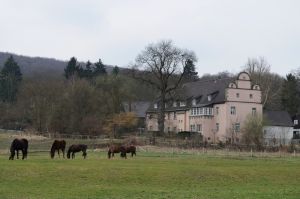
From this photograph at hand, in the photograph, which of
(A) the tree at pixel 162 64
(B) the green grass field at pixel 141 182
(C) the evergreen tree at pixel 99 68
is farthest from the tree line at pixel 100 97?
(B) the green grass field at pixel 141 182

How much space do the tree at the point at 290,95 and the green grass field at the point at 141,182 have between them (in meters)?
78.3

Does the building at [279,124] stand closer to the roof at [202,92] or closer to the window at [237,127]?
the window at [237,127]

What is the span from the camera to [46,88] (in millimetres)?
103438

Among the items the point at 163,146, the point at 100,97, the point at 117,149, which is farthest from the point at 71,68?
the point at 117,149

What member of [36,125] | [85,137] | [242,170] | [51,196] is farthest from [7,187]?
[36,125]

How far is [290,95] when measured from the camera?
118188 mm

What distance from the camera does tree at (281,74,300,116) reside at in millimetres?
115562

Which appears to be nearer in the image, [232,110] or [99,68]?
[232,110]

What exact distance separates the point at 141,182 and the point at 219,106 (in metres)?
71.8

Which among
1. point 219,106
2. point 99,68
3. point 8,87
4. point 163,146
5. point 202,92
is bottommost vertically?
point 163,146

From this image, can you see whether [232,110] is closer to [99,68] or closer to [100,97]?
[100,97]

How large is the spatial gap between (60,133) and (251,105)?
36538mm

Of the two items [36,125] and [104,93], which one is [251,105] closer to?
[104,93]

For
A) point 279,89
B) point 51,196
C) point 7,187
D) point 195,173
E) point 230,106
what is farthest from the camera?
point 279,89
